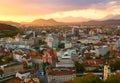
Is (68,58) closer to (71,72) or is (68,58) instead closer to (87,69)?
(87,69)

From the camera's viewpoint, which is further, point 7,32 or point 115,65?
point 7,32

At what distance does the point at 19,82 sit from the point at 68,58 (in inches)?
348

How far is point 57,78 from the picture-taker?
1703 centimetres

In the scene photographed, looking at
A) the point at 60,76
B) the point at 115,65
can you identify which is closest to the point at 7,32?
the point at 115,65

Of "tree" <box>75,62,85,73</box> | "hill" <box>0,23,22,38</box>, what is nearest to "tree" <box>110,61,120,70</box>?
"tree" <box>75,62,85,73</box>

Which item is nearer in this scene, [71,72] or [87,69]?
[71,72]

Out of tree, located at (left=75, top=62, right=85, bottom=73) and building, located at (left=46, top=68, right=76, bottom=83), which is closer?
building, located at (left=46, top=68, right=76, bottom=83)

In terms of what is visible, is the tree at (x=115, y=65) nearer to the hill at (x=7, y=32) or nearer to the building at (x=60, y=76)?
the building at (x=60, y=76)

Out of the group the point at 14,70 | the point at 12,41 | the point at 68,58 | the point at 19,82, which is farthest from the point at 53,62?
the point at 12,41

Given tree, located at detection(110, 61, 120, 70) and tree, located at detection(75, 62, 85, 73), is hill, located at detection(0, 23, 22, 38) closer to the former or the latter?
tree, located at detection(75, 62, 85, 73)

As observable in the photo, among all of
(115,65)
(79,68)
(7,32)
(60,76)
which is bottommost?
(7,32)

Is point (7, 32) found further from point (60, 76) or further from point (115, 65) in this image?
point (60, 76)

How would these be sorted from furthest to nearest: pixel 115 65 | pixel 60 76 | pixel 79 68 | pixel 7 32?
pixel 7 32, pixel 79 68, pixel 115 65, pixel 60 76

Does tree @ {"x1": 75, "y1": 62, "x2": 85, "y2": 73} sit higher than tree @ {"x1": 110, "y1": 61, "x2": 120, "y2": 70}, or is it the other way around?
tree @ {"x1": 110, "y1": 61, "x2": 120, "y2": 70}
